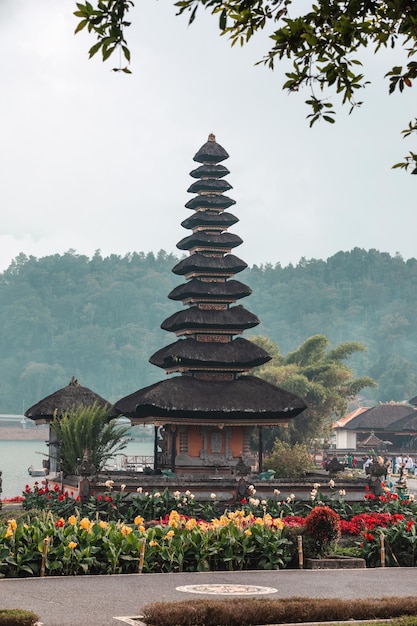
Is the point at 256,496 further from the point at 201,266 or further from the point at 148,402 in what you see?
the point at 201,266

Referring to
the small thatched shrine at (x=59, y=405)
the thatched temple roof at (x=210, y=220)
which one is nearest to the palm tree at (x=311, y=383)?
the thatched temple roof at (x=210, y=220)

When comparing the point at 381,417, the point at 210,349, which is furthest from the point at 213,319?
the point at 381,417

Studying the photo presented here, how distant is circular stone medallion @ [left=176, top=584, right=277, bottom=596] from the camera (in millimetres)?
18688

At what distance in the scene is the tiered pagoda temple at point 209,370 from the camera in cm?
4103

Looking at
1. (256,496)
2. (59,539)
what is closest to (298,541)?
(59,539)

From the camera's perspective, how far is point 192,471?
4238cm

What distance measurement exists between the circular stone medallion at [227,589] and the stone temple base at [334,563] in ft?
10.4

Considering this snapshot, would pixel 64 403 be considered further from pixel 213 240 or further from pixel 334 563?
pixel 334 563

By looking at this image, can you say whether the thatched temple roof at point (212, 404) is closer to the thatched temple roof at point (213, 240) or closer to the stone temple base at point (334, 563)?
the thatched temple roof at point (213, 240)

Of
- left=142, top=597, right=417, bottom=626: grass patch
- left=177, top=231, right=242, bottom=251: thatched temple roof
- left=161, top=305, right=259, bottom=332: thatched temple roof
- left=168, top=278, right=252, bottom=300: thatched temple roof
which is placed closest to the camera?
left=142, top=597, right=417, bottom=626: grass patch

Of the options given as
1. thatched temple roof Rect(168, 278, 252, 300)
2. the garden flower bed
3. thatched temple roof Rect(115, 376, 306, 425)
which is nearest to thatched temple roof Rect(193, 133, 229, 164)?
thatched temple roof Rect(168, 278, 252, 300)

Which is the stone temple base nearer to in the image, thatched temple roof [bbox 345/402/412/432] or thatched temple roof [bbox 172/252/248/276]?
thatched temple roof [bbox 172/252/248/276]

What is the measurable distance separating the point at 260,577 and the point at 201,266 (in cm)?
2495

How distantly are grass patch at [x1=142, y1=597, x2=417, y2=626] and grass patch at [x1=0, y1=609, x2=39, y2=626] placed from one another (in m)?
1.50
